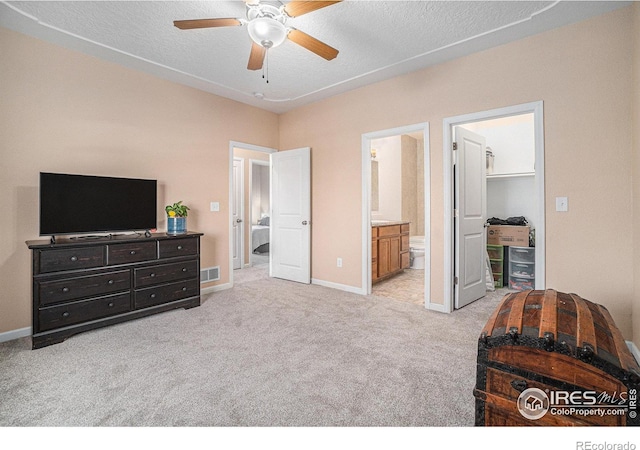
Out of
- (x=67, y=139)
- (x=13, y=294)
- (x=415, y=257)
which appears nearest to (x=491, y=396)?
(x=13, y=294)

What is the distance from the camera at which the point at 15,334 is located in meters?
2.77

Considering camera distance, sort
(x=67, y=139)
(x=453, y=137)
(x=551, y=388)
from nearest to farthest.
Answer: (x=551, y=388) < (x=67, y=139) < (x=453, y=137)

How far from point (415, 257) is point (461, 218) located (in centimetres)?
246

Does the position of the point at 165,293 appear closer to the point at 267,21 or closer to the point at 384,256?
the point at 267,21

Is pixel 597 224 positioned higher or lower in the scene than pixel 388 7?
lower

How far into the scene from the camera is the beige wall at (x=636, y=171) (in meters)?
2.25

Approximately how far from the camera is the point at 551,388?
3.87ft

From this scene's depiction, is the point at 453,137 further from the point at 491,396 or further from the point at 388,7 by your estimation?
the point at 491,396

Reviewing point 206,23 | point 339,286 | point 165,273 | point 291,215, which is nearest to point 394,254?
point 339,286

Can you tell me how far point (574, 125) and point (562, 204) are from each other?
676mm

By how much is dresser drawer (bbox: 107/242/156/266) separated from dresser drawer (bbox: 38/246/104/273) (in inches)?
3.1

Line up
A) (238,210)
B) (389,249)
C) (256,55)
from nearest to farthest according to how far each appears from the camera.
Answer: (256,55) → (389,249) → (238,210)

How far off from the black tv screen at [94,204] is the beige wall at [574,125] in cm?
322

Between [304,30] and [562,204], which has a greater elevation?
[304,30]
